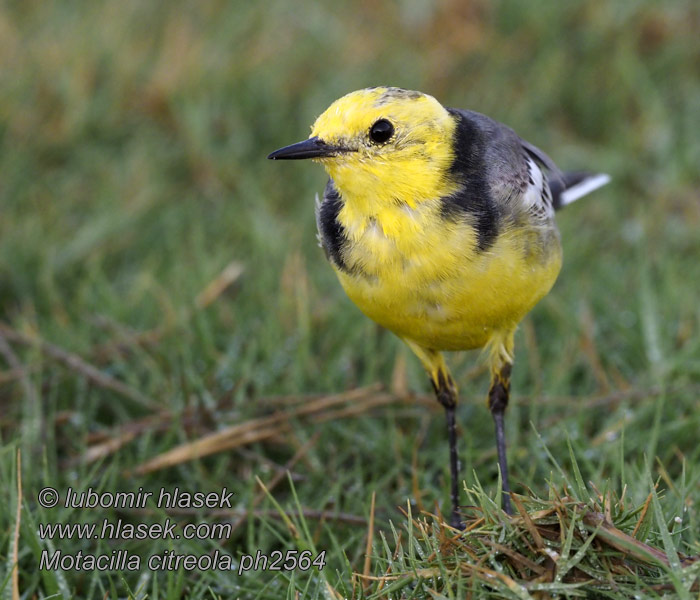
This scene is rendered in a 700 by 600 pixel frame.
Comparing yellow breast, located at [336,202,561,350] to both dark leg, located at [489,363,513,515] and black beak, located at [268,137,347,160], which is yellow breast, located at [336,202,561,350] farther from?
dark leg, located at [489,363,513,515]

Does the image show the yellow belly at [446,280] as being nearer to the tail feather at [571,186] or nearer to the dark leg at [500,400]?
the dark leg at [500,400]

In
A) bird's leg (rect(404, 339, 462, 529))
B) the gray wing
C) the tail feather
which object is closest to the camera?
the gray wing

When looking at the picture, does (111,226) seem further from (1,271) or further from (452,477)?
(452,477)

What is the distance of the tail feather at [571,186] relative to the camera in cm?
410

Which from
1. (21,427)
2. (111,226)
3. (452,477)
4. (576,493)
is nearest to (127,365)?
(21,427)

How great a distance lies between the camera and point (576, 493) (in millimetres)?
2807

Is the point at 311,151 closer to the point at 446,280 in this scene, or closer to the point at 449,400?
the point at 446,280

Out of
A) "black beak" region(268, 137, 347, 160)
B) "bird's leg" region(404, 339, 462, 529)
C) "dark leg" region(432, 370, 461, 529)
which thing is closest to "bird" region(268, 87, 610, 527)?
"black beak" region(268, 137, 347, 160)

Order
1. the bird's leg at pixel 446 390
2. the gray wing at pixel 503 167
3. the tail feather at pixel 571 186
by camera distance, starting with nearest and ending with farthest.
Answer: the gray wing at pixel 503 167, the bird's leg at pixel 446 390, the tail feather at pixel 571 186

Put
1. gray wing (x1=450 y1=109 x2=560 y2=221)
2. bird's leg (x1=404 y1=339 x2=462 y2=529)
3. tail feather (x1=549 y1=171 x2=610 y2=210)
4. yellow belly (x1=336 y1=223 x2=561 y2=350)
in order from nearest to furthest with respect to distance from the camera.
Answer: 1. yellow belly (x1=336 y1=223 x2=561 y2=350)
2. gray wing (x1=450 y1=109 x2=560 y2=221)
3. bird's leg (x1=404 y1=339 x2=462 y2=529)
4. tail feather (x1=549 y1=171 x2=610 y2=210)

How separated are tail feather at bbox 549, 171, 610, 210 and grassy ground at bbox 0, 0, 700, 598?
0.61 m

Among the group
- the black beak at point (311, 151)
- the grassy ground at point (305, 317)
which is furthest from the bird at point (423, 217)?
the grassy ground at point (305, 317)

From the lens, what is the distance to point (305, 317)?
4.38 meters

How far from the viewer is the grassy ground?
2.99 m
